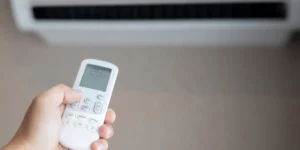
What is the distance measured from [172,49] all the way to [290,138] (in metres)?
0.31

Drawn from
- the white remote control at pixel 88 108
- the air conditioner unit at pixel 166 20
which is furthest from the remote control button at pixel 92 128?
the air conditioner unit at pixel 166 20

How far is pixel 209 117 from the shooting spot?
41.4 inches

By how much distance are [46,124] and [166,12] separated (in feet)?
1.13

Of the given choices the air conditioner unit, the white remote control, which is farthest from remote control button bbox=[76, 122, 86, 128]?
the air conditioner unit

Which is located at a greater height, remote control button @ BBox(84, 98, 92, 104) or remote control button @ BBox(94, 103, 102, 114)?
remote control button @ BBox(84, 98, 92, 104)

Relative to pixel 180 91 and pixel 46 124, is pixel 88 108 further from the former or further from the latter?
pixel 180 91

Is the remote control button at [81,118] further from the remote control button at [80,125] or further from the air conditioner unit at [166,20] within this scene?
the air conditioner unit at [166,20]

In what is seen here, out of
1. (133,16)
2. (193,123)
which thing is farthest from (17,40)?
(193,123)

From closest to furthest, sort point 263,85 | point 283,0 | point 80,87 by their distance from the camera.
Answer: point 80,87 → point 283,0 → point 263,85

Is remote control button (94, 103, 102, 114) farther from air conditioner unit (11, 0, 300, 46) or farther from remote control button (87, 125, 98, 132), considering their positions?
air conditioner unit (11, 0, 300, 46)

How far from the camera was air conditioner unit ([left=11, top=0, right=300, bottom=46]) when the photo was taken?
950 millimetres

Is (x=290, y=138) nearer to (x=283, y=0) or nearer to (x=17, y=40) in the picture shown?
(x=283, y=0)

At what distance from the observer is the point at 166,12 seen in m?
0.98

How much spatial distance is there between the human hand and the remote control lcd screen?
27 millimetres
